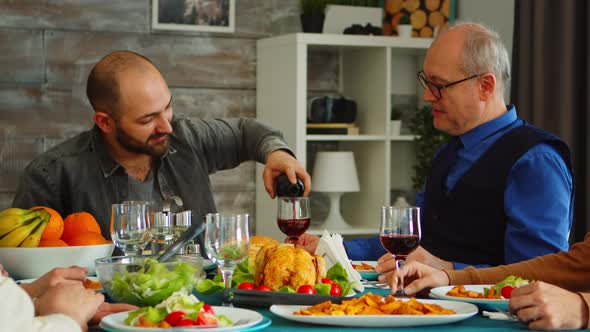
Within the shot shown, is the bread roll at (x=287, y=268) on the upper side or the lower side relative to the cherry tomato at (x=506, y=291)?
upper

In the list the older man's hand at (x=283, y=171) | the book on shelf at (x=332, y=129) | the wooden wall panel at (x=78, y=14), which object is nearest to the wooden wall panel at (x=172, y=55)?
the wooden wall panel at (x=78, y=14)

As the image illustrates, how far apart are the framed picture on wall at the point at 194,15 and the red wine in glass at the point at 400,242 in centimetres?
275

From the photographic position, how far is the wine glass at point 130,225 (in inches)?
85.3

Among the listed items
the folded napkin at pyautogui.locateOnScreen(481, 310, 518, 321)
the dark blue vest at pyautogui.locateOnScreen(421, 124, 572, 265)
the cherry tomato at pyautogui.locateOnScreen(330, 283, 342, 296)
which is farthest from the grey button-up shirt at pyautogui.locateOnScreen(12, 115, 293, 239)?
the folded napkin at pyautogui.locateOnScreen(481, 310, 518, 321)

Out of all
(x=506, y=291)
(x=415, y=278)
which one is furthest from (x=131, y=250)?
(x=506, y=291)

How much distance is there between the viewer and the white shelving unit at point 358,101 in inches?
173

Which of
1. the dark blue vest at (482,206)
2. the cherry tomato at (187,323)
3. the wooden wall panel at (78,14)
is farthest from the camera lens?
the wooden wall panel at (78,14)

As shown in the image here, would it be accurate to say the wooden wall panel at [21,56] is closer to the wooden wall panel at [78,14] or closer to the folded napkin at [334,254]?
the wooden wall panel at [78,14]

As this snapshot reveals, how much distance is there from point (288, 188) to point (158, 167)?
24.1 inches

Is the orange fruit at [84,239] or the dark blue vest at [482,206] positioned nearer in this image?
the orange fruit at [84,239]

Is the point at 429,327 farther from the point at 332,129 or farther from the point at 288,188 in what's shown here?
the point at 332,129

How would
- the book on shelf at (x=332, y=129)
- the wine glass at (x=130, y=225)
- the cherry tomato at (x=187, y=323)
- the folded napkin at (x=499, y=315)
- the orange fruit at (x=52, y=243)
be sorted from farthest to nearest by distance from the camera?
the book on shelf at (x=332, y=129), the orange fruit at (x=52, y=243), the wine glass at (x=130, y=225), the folded napkin at (x=499, y=315), the cherry tomato at (x=187, y=323)

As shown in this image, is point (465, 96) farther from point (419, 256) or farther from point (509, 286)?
point (509, 286)

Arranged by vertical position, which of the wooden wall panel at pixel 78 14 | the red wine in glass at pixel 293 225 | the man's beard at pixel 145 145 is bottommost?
the red wine in glass at pixel 293 225
